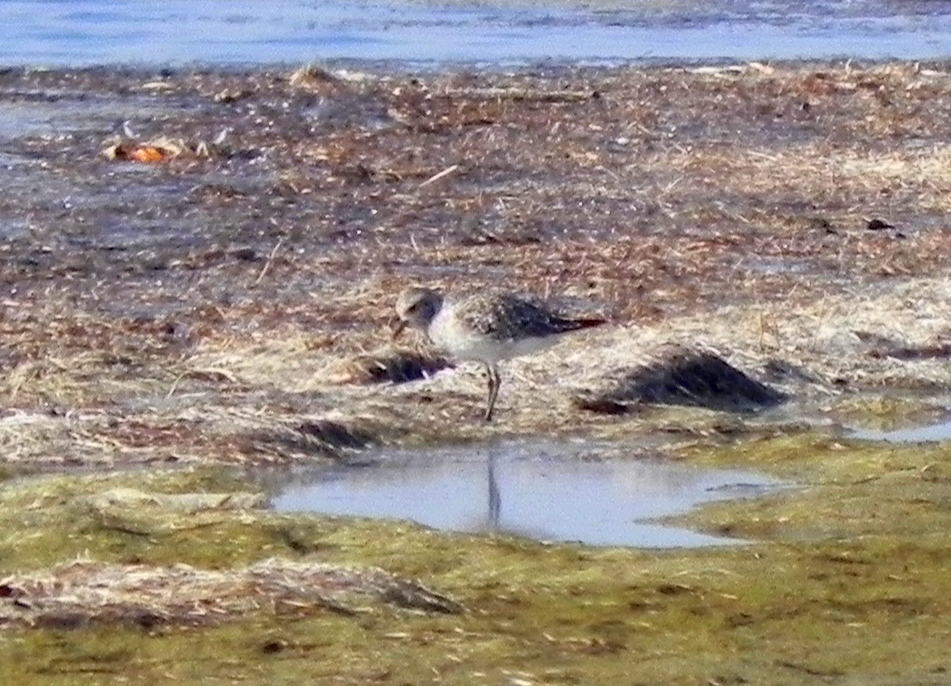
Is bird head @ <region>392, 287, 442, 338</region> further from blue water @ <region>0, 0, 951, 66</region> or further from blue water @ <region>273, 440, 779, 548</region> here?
blue water @ <region>0, 0, 951, 66</region>

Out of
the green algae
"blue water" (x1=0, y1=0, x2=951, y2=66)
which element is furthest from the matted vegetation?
"blue water" (x1=0, y1=0, x2=951, y2=66)

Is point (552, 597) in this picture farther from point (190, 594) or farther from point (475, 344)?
point (475, 344)

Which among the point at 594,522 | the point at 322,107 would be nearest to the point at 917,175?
the point at 322,107

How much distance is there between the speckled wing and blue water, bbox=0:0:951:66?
18.2 m

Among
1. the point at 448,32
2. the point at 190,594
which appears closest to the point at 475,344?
the point at 190,594

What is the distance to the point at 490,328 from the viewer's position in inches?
456

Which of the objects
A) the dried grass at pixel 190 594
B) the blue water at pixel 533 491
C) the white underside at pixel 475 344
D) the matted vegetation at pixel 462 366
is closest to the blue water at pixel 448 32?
the matted vegetation at pixel 462 366

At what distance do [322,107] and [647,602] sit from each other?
18009 mm

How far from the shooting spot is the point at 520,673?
264 inches

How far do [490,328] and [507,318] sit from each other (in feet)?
0.32

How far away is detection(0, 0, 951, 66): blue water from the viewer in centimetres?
3156

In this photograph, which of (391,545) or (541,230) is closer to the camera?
(391,545)

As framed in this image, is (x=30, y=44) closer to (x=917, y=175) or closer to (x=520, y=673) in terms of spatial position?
(x=917, y=175)

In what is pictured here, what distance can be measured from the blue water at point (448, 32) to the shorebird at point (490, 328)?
710 inches
